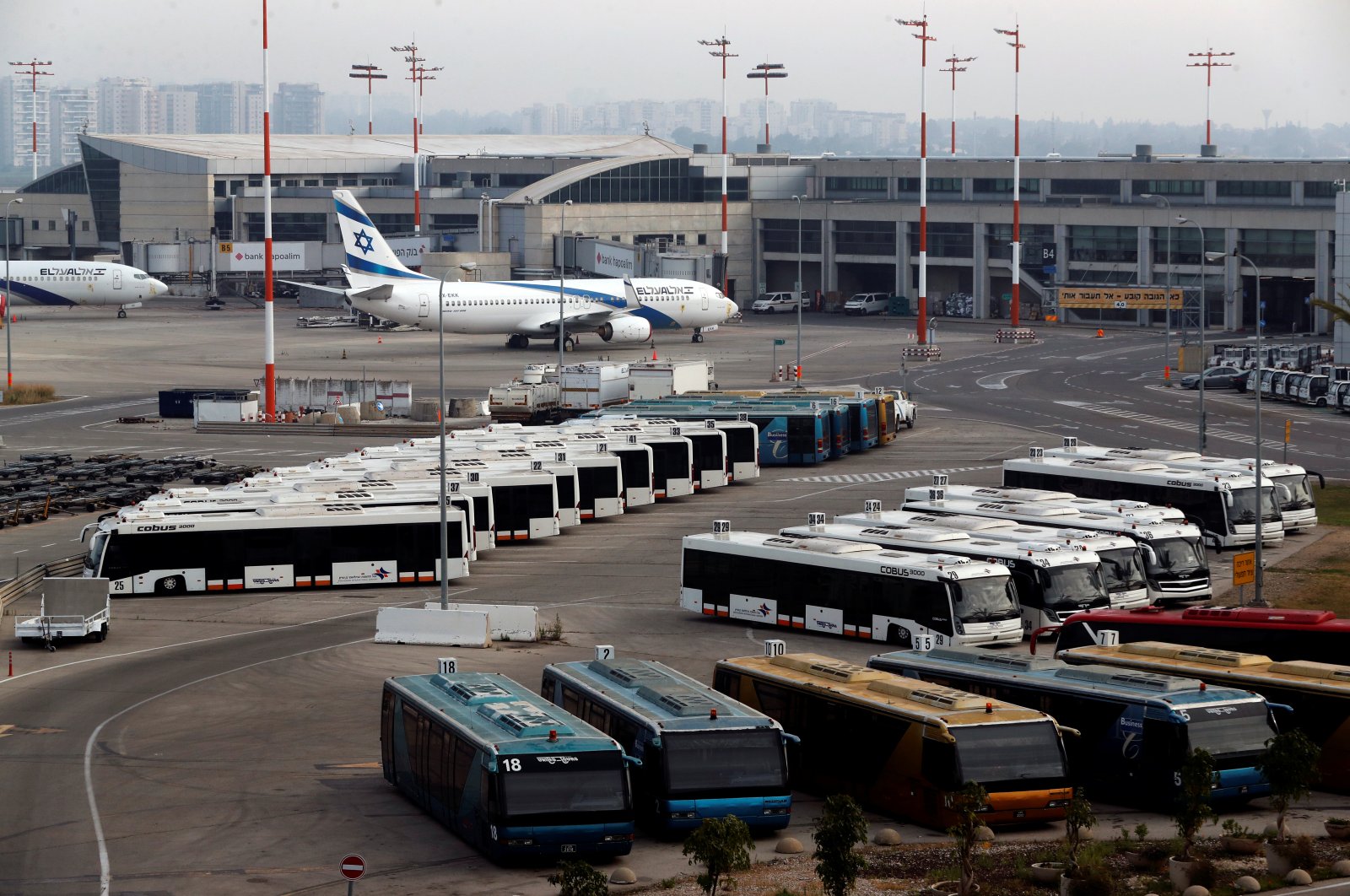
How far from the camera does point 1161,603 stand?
46.0 metres

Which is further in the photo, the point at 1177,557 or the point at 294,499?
the point at 294,499

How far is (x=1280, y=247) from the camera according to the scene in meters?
135

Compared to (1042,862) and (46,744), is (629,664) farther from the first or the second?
(46,744)

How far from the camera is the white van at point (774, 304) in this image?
15638 cm

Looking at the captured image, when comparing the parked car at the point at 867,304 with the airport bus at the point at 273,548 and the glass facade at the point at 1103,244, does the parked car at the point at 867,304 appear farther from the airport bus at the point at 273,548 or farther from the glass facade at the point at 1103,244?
the airport bus at the point at 273,548

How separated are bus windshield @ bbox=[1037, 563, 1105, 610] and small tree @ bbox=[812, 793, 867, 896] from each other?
789 inches

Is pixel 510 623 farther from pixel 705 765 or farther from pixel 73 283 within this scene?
pixel 73 283

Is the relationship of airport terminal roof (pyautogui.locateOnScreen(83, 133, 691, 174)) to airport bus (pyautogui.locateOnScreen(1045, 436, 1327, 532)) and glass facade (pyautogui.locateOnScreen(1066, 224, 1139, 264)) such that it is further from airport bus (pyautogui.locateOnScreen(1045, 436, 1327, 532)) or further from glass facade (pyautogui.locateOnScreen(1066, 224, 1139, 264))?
airport bus (pyautogui.locateOnScreen(1045, 436, 1327, 532))

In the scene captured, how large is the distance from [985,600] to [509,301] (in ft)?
266

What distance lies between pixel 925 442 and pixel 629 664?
49177 millimetres

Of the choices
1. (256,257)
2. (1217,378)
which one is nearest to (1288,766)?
(1217,378)

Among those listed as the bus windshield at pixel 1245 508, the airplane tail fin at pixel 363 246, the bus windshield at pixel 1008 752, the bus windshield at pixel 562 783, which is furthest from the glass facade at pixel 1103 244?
the bus windshield at pixel 562 783

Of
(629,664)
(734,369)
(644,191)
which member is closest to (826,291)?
(644,191)

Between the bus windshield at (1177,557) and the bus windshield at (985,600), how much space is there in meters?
7.58
